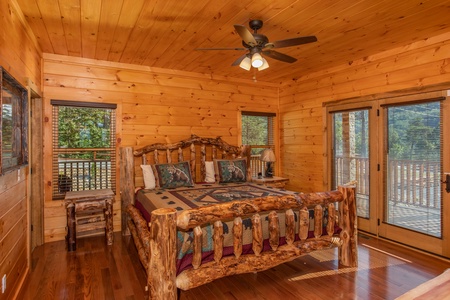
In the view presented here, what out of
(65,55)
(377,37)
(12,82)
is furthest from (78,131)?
(377,37)

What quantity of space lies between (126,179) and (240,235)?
89.0 inches

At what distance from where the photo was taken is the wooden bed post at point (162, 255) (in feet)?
6.49

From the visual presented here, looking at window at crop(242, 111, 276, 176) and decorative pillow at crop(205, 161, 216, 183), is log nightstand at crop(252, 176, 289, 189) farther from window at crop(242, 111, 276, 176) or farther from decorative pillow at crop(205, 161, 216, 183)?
decorative pillow at crop(205, 161, 216, 183)

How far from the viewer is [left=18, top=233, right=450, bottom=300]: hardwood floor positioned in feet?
7.93

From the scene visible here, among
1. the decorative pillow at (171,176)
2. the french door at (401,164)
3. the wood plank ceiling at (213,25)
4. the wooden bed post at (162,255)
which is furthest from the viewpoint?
the decorative pillow at (171,176)

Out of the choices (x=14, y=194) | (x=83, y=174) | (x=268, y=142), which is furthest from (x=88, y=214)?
(x=268, y=142)

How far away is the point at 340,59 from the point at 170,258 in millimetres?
3748

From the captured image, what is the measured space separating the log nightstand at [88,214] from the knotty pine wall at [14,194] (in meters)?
0.63

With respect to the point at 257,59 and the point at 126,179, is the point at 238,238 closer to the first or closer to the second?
the point at 257,59

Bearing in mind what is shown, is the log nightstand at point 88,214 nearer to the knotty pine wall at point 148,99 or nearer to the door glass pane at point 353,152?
the knotty pine wall at point 148,99

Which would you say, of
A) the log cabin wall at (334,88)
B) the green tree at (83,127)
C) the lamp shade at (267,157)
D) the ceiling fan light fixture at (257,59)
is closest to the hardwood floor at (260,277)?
the green tree at (83,127)

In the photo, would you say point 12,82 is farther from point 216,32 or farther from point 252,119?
point 252,119

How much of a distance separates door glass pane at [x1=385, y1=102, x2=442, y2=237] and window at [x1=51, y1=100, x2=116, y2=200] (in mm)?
4064

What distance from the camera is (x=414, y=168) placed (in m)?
3.49
